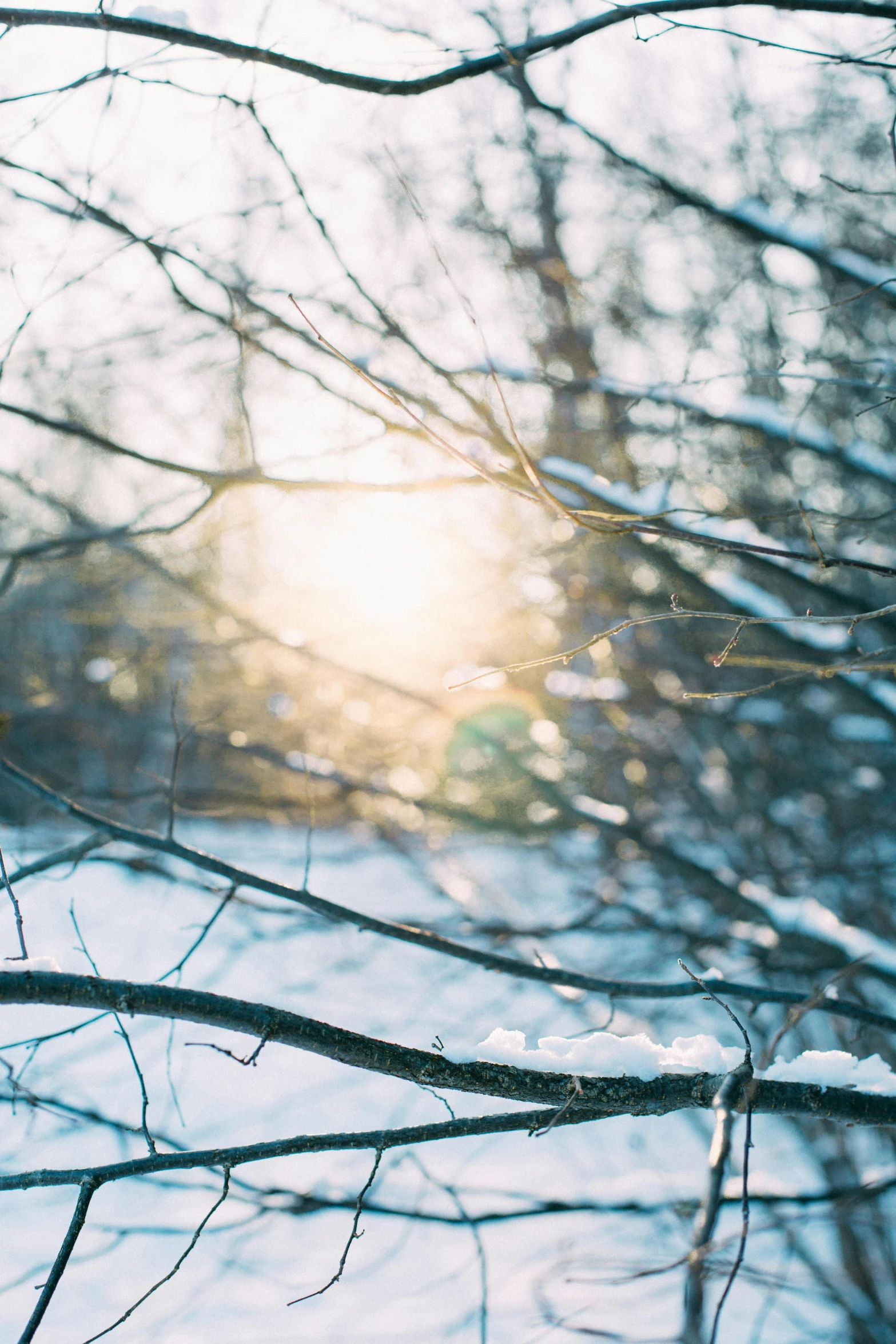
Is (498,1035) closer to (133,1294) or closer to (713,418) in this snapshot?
(713,418)

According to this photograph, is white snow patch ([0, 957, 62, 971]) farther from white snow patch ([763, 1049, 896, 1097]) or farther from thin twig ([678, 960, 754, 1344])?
white snow patch ([763, 1049, 896, 1097])

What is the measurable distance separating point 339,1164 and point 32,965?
103 inches

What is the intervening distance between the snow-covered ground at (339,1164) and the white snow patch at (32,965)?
0.12 meters

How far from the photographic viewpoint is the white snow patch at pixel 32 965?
130 centimetres

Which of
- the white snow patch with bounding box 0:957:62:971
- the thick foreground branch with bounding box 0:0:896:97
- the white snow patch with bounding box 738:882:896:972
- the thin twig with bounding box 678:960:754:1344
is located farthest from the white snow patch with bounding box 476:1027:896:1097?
the thick foreground branch with bounding box 0:0:896:97

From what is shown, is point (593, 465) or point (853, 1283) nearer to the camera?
point (853, 1283)

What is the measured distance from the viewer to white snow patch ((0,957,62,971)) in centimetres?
130

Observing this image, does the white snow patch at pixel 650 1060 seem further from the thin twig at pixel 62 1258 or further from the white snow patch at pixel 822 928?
the white snow patch at pixel 822 928

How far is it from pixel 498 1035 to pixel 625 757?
398 centimetres

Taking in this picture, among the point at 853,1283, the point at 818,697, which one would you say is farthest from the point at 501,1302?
the point at 818,697

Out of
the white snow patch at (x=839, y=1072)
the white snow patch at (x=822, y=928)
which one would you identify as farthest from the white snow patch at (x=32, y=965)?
the white snow patch at (x=822, y=928)

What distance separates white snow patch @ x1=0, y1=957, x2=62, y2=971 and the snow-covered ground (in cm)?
12

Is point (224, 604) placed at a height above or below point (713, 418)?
above

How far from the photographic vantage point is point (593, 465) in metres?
4.49
